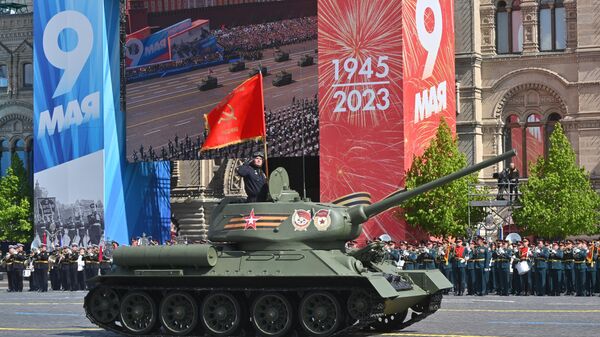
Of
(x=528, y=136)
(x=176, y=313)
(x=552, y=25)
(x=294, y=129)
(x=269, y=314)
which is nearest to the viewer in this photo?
(x=269, y=314)

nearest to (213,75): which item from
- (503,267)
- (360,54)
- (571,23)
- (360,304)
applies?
(360,54)

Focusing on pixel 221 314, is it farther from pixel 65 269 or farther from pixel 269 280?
pixel 65 269

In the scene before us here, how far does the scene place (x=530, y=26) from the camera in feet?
190

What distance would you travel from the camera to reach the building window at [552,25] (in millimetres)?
A: 57719

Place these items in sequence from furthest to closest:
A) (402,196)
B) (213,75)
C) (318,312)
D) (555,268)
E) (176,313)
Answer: (213,75) < (555,268) < (402,196) < (176,313) < (318,312)

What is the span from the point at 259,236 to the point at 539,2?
39.2 meters

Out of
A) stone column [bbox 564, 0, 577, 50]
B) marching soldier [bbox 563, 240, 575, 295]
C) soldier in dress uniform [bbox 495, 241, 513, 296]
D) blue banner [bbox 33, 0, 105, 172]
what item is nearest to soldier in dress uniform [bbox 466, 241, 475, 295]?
soldier in dress uniform [bbox 495, 241, 513, 296]

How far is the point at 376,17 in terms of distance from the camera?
50219 mm

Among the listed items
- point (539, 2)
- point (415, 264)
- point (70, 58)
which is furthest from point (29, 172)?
point (415, 264)

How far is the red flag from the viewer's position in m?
24.6

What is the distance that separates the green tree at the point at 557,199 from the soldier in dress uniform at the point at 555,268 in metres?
12.2

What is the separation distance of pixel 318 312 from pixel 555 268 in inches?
623

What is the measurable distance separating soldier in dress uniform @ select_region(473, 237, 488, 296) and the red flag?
13055 millimetres

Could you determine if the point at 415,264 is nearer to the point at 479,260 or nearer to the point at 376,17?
the point at 479,260
